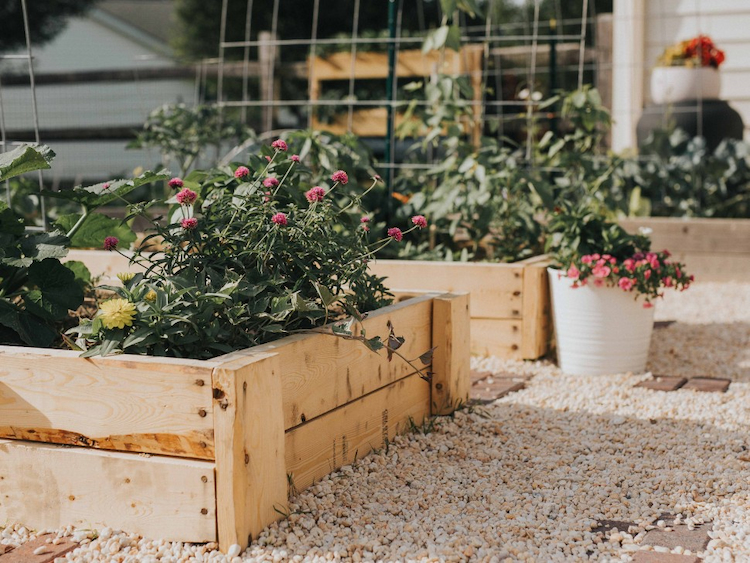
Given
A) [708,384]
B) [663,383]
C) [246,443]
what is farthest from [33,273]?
[708,384]

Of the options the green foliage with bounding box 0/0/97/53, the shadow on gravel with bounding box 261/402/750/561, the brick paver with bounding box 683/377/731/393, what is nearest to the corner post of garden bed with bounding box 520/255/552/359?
the brick paver with bounding box 683/377/731/393

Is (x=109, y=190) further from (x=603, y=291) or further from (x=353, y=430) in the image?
(x=603, y=291)

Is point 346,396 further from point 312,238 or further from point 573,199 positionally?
point 573,199

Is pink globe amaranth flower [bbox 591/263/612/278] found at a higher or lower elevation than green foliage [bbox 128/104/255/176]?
lower

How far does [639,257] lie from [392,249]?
1089mm

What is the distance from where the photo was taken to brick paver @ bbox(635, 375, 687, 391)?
3.13m

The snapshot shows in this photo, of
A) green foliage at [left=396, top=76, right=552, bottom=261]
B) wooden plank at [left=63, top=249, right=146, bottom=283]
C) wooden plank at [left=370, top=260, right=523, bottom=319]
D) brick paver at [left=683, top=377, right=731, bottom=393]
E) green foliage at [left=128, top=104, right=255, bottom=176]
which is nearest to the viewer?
brick paver at [left=683, top=377, right=731, bottom=393]

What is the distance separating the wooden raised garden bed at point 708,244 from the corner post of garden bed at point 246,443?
133 inches

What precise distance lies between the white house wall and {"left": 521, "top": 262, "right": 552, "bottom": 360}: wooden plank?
3.62 meters

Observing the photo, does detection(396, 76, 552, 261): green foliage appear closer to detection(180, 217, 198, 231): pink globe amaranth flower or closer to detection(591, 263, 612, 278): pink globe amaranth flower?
detection(591, 263, 612, 278): pink globe amaranth flower

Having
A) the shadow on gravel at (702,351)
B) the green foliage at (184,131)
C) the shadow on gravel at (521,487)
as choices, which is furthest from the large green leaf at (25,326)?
the green foliage at (184,131)

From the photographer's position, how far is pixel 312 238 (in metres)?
2.21

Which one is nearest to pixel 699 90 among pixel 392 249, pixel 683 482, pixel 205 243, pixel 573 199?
pixel 573 199

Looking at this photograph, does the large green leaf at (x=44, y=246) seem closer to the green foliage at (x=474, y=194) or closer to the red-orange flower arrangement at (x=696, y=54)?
the green foliage at (x=474, y=194)
